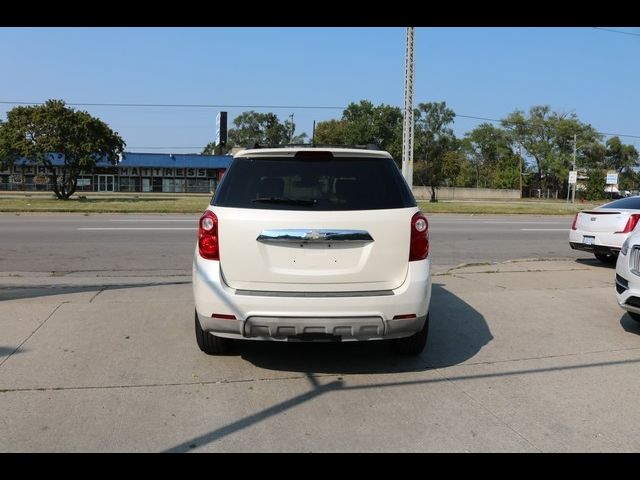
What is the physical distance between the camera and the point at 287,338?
4.28 meters

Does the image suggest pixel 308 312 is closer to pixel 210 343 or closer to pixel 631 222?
pixel 210 343

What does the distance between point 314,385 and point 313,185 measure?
156 cm

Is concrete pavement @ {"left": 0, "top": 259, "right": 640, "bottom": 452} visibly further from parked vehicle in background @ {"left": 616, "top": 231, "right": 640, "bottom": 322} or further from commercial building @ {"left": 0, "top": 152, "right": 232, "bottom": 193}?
commercial building @ {"left": 0, "top": 152, "right": 232, "bottom": 193}

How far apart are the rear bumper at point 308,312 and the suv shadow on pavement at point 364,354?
0.63 metres

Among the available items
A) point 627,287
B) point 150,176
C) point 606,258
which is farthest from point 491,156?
point 627,287

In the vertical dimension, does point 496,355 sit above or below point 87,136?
below

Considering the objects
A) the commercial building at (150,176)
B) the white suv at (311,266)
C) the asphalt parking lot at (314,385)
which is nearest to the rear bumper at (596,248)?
the asphalt parking lot at (314,385)

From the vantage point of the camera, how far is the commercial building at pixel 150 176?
6109cm

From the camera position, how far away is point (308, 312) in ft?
13.9

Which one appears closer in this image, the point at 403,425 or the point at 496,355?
the point at 403,425

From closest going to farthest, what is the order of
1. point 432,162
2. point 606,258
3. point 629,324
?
1. point 629,324
2. point 606,258
3. point 432,162
